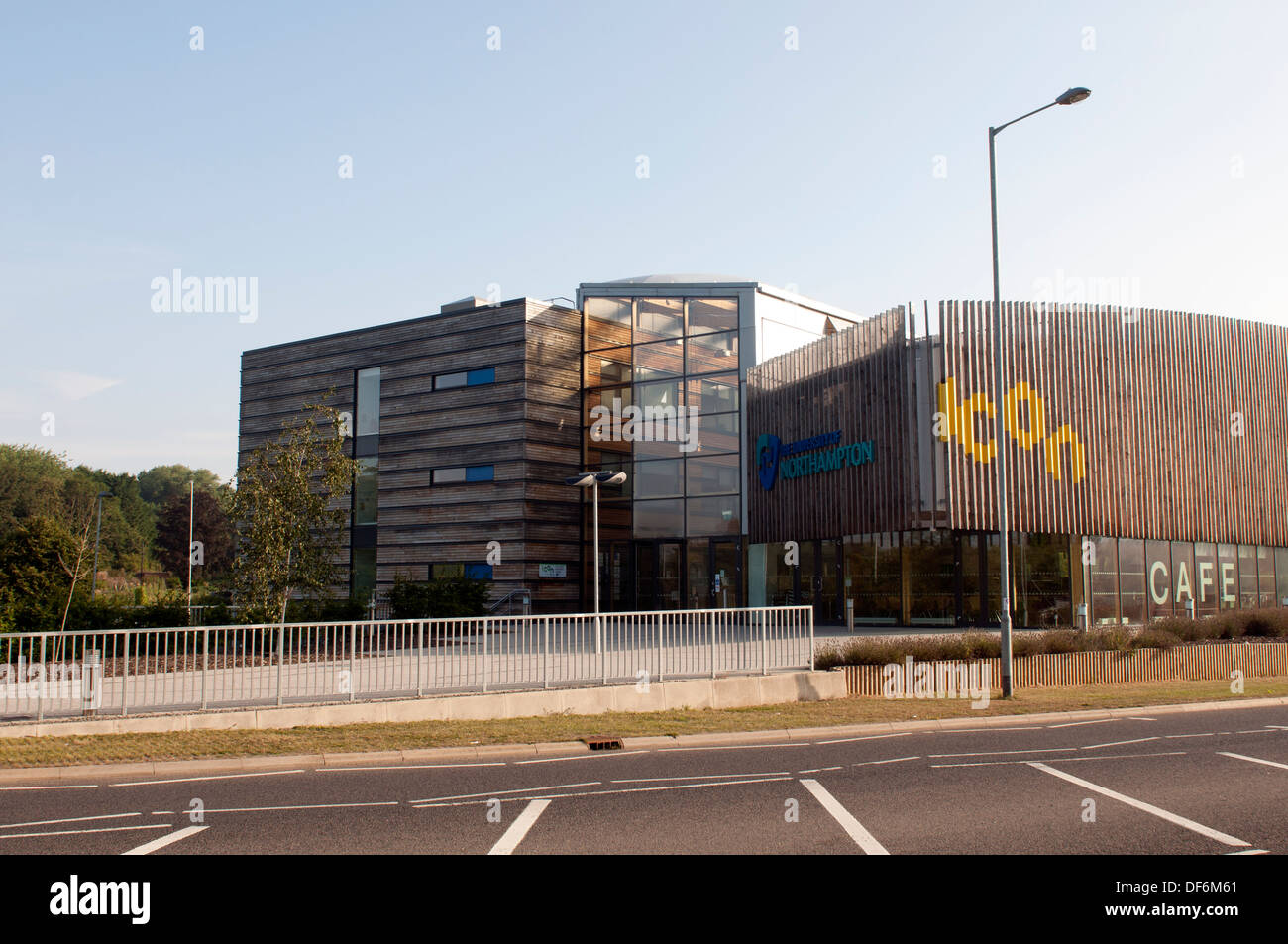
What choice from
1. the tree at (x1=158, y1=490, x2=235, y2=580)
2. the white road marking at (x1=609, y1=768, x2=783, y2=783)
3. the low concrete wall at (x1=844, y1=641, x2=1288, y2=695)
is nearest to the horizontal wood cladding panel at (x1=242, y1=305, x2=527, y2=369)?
the low concrete wall at (x1=844, y1=641, x2=1288, y2=695)

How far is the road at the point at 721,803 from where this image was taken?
7.54 m

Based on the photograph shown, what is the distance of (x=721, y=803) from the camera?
9062 mm

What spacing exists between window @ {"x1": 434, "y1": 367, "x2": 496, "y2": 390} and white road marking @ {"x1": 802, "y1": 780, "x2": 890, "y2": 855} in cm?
2969

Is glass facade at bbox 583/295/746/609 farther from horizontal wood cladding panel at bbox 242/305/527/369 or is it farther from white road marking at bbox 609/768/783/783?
white road marking at bbox 609/768/783/783

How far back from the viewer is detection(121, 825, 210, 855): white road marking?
7379 millimetres

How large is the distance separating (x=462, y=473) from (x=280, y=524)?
52.5 feet

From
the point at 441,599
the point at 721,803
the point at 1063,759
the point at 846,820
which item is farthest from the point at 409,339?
A: the point at 846,820

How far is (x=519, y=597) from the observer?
1425 inches

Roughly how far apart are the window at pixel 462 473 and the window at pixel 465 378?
3.16 metres

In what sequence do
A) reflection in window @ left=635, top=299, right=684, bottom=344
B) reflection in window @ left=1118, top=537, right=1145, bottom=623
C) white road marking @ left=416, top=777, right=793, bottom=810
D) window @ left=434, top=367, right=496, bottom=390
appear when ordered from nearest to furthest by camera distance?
white road marking @ left=416, top=777, right=793, bottom=810 < reflection in window @ left=1118, top=537, right=1145, bottom=623 < reflection in window @ left=635, top=299, right=684, bottom=344 < window @ left=434, top=367, right=496, bottom=390

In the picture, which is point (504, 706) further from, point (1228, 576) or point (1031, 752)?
point (1228, 576)

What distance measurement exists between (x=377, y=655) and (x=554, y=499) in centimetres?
2311

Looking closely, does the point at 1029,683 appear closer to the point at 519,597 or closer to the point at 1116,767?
the point at 1116,767
